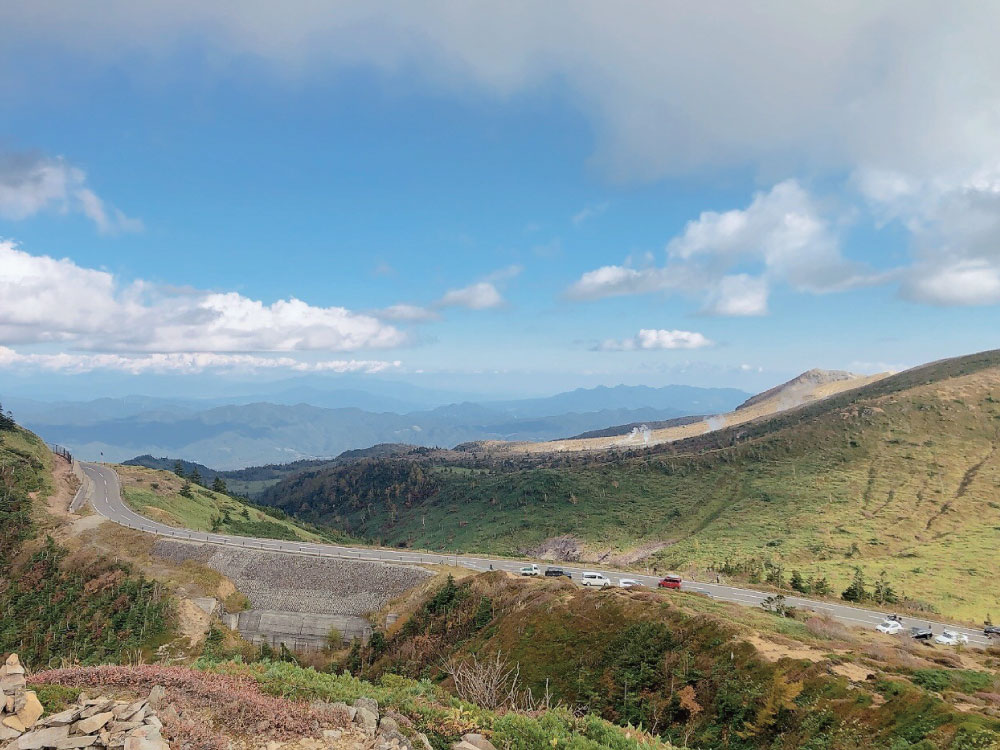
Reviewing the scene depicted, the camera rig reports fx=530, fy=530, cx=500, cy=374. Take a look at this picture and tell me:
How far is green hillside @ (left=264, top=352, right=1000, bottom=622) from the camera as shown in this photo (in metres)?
57.3

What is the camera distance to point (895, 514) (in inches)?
2751

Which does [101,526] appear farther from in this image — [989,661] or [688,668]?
[989,661]

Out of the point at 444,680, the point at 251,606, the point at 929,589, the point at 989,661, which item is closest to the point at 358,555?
the point at 251,606

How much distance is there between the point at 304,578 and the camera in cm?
5006

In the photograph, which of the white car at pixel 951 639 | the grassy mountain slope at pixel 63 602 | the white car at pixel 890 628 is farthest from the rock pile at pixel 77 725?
the white car at pixel 951 639

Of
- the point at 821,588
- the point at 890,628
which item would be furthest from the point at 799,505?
the point at 890,628

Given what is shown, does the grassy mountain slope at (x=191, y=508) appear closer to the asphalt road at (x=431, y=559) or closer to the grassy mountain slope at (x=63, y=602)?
the asphalt road at (x=431, y=559)

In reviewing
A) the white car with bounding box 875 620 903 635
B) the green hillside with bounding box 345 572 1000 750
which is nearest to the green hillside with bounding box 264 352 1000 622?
the white car with bounding box 875 620 903 635

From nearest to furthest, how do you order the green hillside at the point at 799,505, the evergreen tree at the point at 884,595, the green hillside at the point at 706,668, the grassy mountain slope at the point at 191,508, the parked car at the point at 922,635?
the green hillside at the point at 706,668
the parked car at the point at 922,635
the evergreen tree at the point at 884,595
the green hillside at the point at 799,505
the grassy mountain slope at the point at 191,508

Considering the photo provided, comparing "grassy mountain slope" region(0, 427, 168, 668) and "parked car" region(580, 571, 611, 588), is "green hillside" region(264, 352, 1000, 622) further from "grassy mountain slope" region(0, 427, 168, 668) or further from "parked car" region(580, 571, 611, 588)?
"grassy mountain slope" region(0, 427, 168, 668)

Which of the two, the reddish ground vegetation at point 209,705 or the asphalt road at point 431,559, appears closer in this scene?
the reddish ground vegetation at point 209,705

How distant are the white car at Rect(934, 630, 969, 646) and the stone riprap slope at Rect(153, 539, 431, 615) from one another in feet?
120

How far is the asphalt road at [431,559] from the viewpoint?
38625mm

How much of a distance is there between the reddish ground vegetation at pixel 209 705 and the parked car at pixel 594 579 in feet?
112
